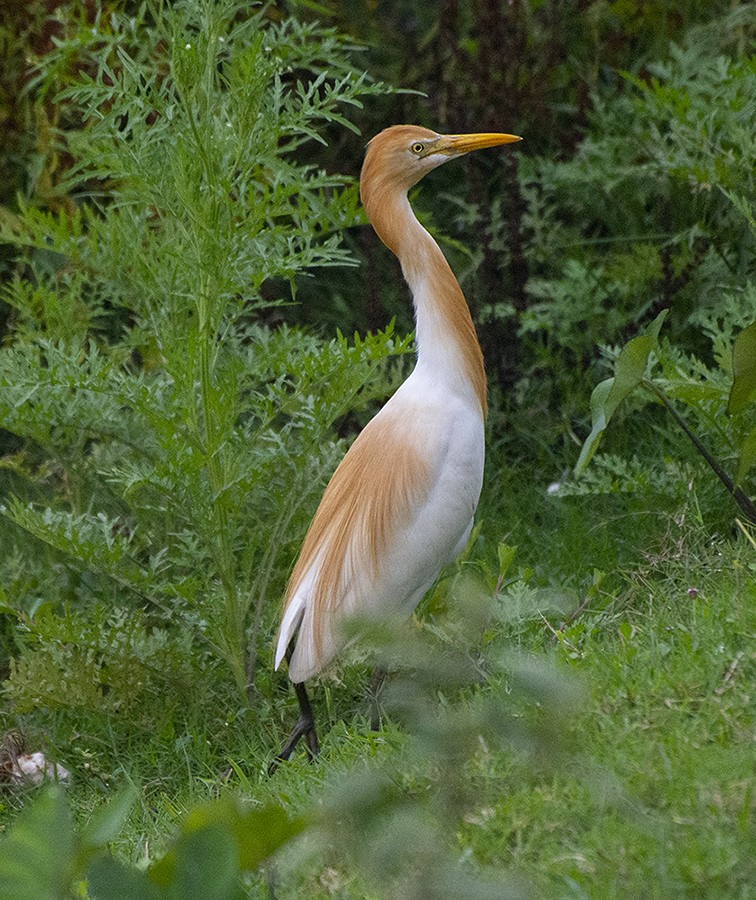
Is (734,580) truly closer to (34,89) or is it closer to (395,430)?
(395,430)

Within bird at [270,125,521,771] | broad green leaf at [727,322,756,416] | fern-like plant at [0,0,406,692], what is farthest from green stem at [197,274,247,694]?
broad green leaf at [727,322,756,416]

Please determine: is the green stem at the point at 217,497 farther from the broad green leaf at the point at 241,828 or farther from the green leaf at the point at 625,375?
the broad green leaf at the point at 241,828

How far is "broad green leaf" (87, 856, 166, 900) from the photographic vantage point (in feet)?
5.58

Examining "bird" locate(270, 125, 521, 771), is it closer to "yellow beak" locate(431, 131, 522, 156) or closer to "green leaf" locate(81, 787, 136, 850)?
"yellow beak" locate(431, 131, 522, 156)

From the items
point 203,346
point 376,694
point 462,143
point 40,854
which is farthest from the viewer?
point 462,143

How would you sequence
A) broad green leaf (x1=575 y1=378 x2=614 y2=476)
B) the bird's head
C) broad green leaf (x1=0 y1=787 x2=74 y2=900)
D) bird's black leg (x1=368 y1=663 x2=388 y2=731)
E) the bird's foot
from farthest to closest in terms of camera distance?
the bird's head < the bird's foot < bird's black leg (x1=368 y1=663 x2=388 y2=731) < broad green leaf (x1=575 y1=378 x2=614 y2=476) < broad green leaf (x1=0 y1=787 x2=74 y2=900)

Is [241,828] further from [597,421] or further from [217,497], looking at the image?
[217,497]

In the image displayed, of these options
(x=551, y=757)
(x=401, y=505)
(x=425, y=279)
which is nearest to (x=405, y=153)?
(x=425, y=279)

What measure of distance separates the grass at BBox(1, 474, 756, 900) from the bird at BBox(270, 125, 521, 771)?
202 mm

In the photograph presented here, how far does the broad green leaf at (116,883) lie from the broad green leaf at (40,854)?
44 millimetres

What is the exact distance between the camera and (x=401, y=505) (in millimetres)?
3387

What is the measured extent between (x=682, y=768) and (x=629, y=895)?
0.31m

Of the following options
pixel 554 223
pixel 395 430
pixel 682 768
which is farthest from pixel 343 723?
pixel 554 223

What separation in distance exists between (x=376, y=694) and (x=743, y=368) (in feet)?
3.88
